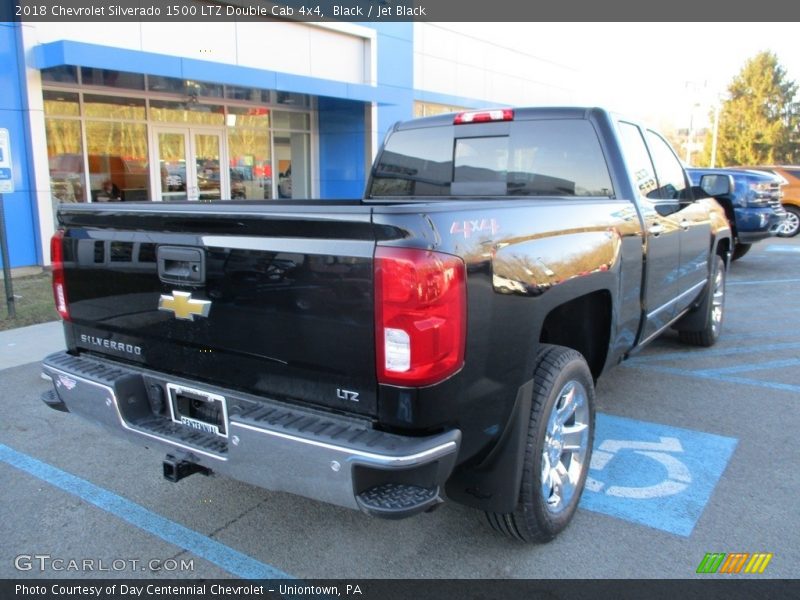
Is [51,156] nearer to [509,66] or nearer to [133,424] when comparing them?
[133,424]

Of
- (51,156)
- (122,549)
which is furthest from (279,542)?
(51,156)

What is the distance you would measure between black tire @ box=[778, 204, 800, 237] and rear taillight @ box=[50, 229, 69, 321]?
17225mm

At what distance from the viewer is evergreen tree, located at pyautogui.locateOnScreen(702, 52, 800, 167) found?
38.4 metres

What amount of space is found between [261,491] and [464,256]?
Answer: 2066 millimetres

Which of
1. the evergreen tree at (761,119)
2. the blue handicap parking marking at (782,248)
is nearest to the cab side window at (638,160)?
the blue handicap parking marking at (782,248)

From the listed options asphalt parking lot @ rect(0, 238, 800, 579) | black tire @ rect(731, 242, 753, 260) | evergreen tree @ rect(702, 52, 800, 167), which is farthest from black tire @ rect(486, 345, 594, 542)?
evergreen tree @ rect(702, 52, 800, 167)

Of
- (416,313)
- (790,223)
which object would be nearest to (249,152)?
(790,223)

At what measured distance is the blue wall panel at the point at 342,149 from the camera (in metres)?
16.9

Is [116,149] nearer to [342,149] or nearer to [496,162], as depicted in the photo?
[342,149]

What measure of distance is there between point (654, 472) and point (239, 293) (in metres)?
2.63

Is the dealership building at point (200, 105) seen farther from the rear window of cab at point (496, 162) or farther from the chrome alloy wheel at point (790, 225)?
the chrome alloy wheel at point (790, 225)

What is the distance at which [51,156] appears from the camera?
11609 mm

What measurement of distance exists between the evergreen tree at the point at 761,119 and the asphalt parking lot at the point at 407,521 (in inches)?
1546

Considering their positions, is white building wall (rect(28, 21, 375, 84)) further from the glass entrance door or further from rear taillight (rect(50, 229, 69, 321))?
rear taillight (rect(50, 229, 69, 321))
